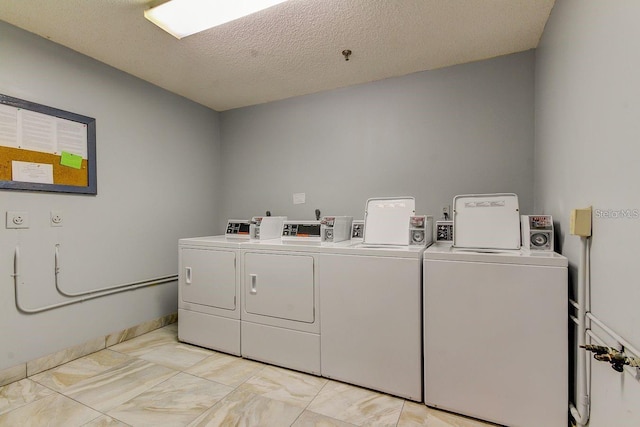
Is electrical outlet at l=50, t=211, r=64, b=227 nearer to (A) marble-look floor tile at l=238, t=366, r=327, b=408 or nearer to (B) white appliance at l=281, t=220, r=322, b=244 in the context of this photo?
(B) white appliance at l=281, t=220, r=322, b=244

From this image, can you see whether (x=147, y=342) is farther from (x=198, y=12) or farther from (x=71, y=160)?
(x=198, y=12)

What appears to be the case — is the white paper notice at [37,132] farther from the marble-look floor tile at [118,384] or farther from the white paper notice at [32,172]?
the marble-look floor tile at [118,384]

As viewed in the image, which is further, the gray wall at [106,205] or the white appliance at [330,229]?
the white appliance at [330,229]

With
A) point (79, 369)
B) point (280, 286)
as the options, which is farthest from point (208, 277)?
point (79, 369)

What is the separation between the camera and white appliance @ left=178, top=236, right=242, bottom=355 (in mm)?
2389

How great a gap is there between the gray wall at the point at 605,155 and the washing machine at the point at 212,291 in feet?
7.02

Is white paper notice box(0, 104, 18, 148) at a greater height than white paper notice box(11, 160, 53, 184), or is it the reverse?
white paper notice box(0, 104, 18, 148)

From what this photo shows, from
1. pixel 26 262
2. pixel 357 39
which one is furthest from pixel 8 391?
pixel 357 39

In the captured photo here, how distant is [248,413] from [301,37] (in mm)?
2453

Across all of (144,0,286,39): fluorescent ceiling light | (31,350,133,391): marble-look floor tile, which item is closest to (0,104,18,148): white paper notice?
(144,0,286,39): fluorescent ceiling light

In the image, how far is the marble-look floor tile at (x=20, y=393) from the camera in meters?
1.73

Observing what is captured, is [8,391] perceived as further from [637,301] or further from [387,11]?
[387,11]

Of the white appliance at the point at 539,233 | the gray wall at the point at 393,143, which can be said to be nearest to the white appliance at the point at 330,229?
the gray wall at the point at 393,143

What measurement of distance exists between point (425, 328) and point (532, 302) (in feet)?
1.86
